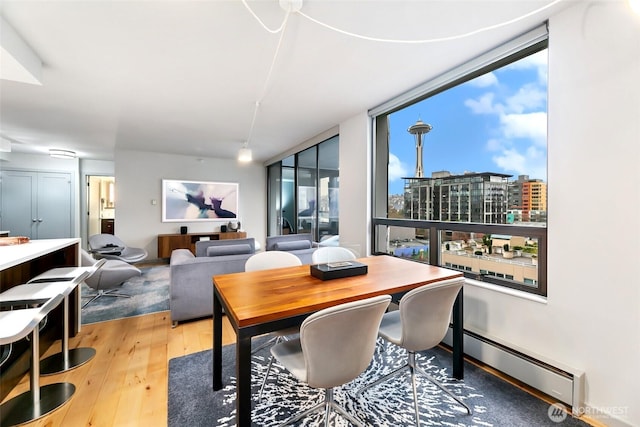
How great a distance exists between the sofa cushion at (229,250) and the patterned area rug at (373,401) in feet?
4.03

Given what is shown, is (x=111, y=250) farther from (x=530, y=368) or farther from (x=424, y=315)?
(x=530, y=368)

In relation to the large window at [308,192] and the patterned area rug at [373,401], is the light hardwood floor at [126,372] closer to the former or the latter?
the patterned area rug at [373,401]

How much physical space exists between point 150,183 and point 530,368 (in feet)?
23.0

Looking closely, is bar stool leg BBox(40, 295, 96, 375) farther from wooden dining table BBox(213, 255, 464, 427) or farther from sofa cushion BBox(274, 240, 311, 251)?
sofa cushion BBox(274, 240, 311, 251)

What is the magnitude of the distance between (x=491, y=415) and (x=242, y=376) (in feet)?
4.97

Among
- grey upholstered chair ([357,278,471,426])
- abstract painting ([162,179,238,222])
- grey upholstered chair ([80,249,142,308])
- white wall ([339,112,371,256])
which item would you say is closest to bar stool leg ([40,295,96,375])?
grey upholstered chair ([80,249,142,308])

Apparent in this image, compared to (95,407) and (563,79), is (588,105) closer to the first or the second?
(563,79)

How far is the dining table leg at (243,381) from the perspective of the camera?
1168mm

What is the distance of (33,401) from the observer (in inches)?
63.7

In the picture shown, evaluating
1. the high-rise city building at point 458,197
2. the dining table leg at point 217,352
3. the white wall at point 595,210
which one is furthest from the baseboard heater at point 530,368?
the dining table leg at point 217,352

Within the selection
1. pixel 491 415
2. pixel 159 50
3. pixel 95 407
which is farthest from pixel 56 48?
pixel 491 415

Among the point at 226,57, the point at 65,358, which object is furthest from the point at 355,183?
the point at 65,358

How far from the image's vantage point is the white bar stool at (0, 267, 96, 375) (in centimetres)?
158

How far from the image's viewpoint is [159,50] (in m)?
2.12
